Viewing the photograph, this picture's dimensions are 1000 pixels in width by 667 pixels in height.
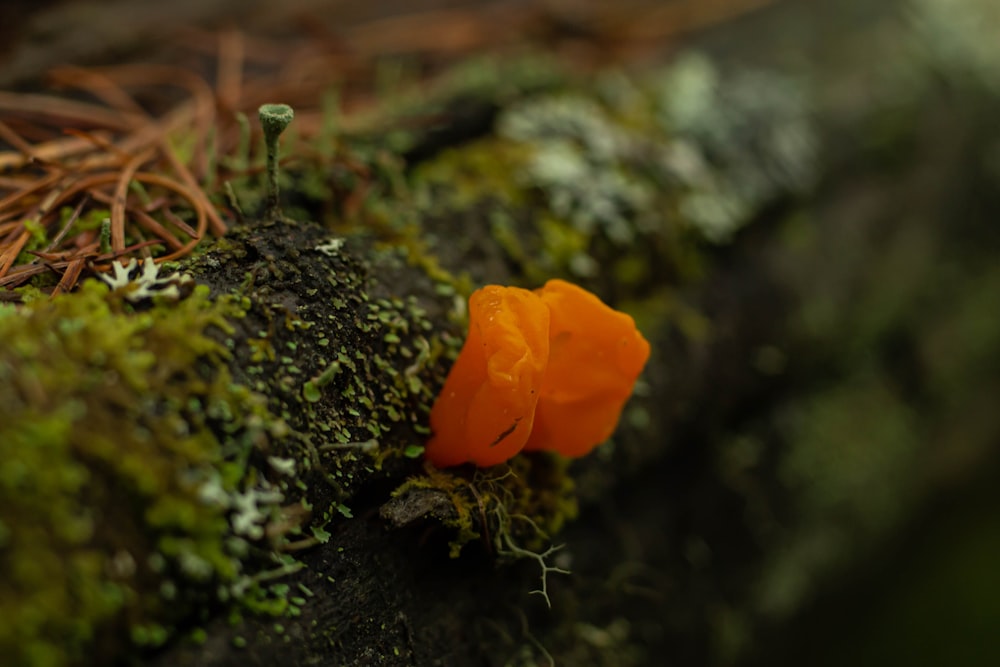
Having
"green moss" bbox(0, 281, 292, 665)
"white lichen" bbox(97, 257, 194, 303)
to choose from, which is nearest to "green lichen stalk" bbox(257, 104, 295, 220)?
"white lichen" bbox(97, 257, 194, 303)

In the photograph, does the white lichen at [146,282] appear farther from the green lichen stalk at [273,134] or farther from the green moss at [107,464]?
the green lichen stalk at [273,134]

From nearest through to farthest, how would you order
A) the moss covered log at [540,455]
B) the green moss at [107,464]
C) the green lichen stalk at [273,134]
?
1. the green moss at [107,464]
2. the moss covered log at [540,455]
3. the green lichen stalk at [273,134]

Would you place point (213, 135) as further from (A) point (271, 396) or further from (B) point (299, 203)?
(A) point (271, 396)

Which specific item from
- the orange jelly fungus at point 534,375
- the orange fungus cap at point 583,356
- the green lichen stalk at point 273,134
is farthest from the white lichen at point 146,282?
the orange fungus cap at point 583,356

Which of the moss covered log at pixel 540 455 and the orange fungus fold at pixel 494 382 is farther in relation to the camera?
the orange fungus fold at pixel 494 382

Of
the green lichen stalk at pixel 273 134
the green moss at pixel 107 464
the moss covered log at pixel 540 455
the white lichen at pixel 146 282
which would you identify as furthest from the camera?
the green lichen stalk at pixel 273 134

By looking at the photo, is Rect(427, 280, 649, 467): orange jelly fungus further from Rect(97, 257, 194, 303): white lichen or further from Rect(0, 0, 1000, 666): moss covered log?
Rect(97, 257, 194, 303): white lichen
